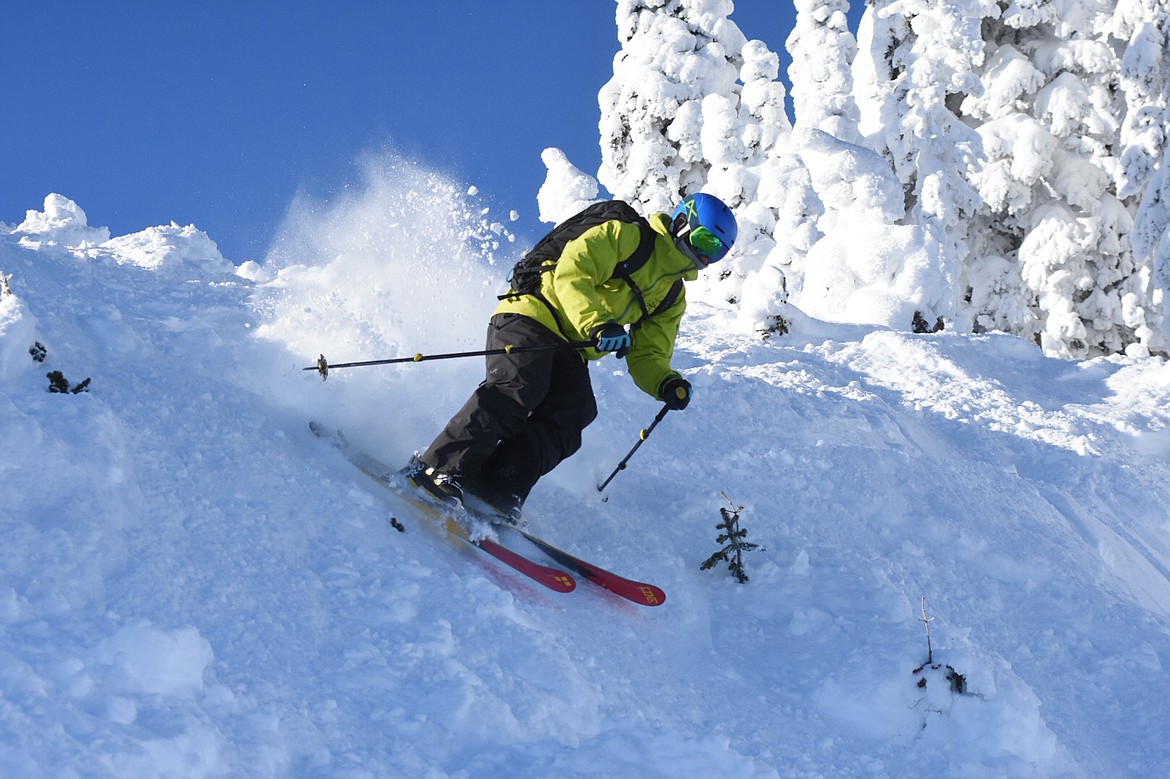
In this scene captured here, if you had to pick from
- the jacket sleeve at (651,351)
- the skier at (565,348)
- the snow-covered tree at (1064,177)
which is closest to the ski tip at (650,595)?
the skier at (565,348)

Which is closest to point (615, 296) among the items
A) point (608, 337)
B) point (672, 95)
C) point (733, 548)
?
point (608, 337)

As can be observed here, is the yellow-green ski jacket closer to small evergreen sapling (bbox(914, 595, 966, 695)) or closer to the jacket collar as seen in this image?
the jacket collar

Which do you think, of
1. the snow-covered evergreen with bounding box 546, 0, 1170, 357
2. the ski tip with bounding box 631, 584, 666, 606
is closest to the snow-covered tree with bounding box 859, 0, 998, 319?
the snow-covered evergreen with bounding box 546, 0, 1170, 357

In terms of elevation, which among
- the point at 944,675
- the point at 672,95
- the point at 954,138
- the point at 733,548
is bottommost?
the point at 944,675

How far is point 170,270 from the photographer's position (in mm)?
8438

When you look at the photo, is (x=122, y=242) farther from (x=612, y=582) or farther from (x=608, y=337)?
(x=612, y=582)

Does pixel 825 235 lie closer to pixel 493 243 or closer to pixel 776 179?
pixel 776 179

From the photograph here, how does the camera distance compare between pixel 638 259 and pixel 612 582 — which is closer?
pixel 612 582

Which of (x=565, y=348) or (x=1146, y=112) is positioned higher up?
(x=1146, y=112)

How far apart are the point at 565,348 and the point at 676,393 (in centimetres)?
69

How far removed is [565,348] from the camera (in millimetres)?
4828

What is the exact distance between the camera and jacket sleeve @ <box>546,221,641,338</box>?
4703 millimetres

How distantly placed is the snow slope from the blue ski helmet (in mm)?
1580

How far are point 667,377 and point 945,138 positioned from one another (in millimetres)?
18751
